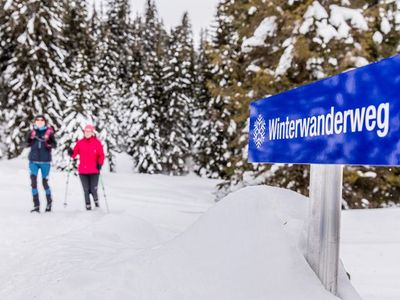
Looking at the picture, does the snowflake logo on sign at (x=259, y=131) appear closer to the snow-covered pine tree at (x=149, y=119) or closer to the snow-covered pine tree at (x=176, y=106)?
the snow-covered pine tree at (x=149, y=119)

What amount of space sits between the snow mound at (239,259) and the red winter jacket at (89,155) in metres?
6.34

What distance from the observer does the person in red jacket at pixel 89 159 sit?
34.5 feet

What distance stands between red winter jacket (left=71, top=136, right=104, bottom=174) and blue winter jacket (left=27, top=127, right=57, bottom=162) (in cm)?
60

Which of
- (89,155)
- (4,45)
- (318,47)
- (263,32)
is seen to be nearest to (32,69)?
(4,45)

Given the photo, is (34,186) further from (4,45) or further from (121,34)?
(121,34)

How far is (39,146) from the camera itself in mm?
10195

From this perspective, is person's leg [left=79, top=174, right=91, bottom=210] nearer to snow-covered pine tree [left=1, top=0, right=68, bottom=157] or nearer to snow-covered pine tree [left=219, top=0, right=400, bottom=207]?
snow-covered pine tree [left=219, top=0, right=400, bottom=207]

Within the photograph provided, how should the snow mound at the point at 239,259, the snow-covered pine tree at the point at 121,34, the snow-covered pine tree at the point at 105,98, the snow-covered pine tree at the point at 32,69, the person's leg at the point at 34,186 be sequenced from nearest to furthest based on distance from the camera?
the snow mound at the point at 239,259 → the person's leg at the point at 34,186 → the snow-covered pine tree at the point at 32,69 → the snow-covered pine tree at the point at 105,98 → the snow-covered pine tree at the point at 121,34

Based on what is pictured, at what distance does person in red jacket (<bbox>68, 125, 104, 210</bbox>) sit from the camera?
34.5ft

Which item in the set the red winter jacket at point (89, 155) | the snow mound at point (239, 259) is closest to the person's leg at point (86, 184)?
the red winter jacket at point (89, 155)

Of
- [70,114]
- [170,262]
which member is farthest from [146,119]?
[170,262]

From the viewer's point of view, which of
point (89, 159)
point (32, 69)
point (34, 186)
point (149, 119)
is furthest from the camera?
point (149, 119)

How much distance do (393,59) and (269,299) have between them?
1908 mm

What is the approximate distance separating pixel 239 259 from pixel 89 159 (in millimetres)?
7493
